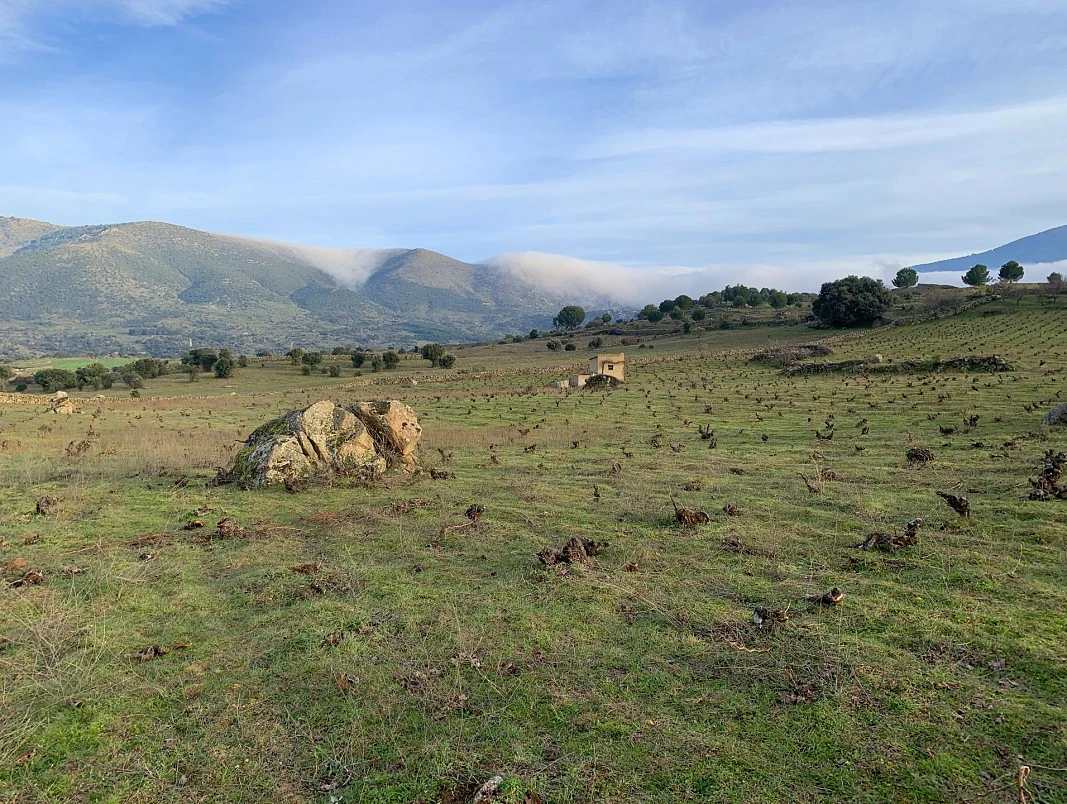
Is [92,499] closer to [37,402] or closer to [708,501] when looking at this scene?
[708,501]

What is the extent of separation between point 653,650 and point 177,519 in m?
10.3

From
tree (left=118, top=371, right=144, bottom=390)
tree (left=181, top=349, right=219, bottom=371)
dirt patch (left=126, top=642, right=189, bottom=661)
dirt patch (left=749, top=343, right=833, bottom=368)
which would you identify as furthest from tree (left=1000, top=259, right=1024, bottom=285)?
tree (left=118, top=371, right=144, bottom=390)

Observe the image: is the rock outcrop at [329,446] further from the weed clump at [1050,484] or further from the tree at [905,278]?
the tree at [905,278]

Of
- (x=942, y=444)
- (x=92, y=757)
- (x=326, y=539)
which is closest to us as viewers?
(x=92, y=757)

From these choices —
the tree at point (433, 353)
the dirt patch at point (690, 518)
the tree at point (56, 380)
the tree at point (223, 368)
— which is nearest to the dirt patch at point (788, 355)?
the tree at point (433, 353)

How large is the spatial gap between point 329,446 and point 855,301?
270 ft

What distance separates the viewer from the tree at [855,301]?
80188 millimetres

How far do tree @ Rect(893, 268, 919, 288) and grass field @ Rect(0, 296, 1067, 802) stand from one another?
436 feet

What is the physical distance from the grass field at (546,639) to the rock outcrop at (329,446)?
0.73 metres

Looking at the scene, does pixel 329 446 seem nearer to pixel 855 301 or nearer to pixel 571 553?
pixel 571 553

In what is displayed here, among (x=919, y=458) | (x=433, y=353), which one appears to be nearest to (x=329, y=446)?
(x=919, y=458)

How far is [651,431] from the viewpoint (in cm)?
2420

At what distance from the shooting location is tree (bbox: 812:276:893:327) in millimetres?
80188

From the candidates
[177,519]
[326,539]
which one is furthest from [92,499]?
[326,539]
